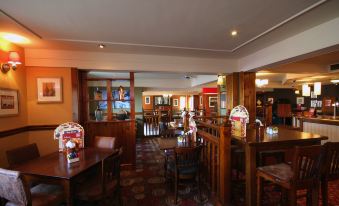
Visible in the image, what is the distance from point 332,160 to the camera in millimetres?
1935

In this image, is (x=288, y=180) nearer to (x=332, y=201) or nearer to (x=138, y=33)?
(x=332, y=201)

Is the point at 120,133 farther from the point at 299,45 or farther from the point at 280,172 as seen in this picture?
the point at 299,45

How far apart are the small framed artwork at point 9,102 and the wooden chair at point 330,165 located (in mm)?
4141

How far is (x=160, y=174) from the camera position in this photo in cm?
362

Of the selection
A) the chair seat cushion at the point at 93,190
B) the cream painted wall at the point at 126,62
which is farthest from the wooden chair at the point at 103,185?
the cream painted wall at the point at 126,62

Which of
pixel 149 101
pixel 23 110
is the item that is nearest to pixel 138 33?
pixel 23 110

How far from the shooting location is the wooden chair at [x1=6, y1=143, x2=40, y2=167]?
2.28 m

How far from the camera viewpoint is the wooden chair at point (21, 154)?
7.47 ft

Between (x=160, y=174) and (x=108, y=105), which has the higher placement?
(x=108, y=105)

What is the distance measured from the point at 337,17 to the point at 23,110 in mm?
4906

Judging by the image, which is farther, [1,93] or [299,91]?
[299,91]

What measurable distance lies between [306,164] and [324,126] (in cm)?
382

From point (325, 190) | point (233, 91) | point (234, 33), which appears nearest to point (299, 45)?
point (234, 33)

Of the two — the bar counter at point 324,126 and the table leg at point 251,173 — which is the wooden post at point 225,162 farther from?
the bar counter at point 324,126
